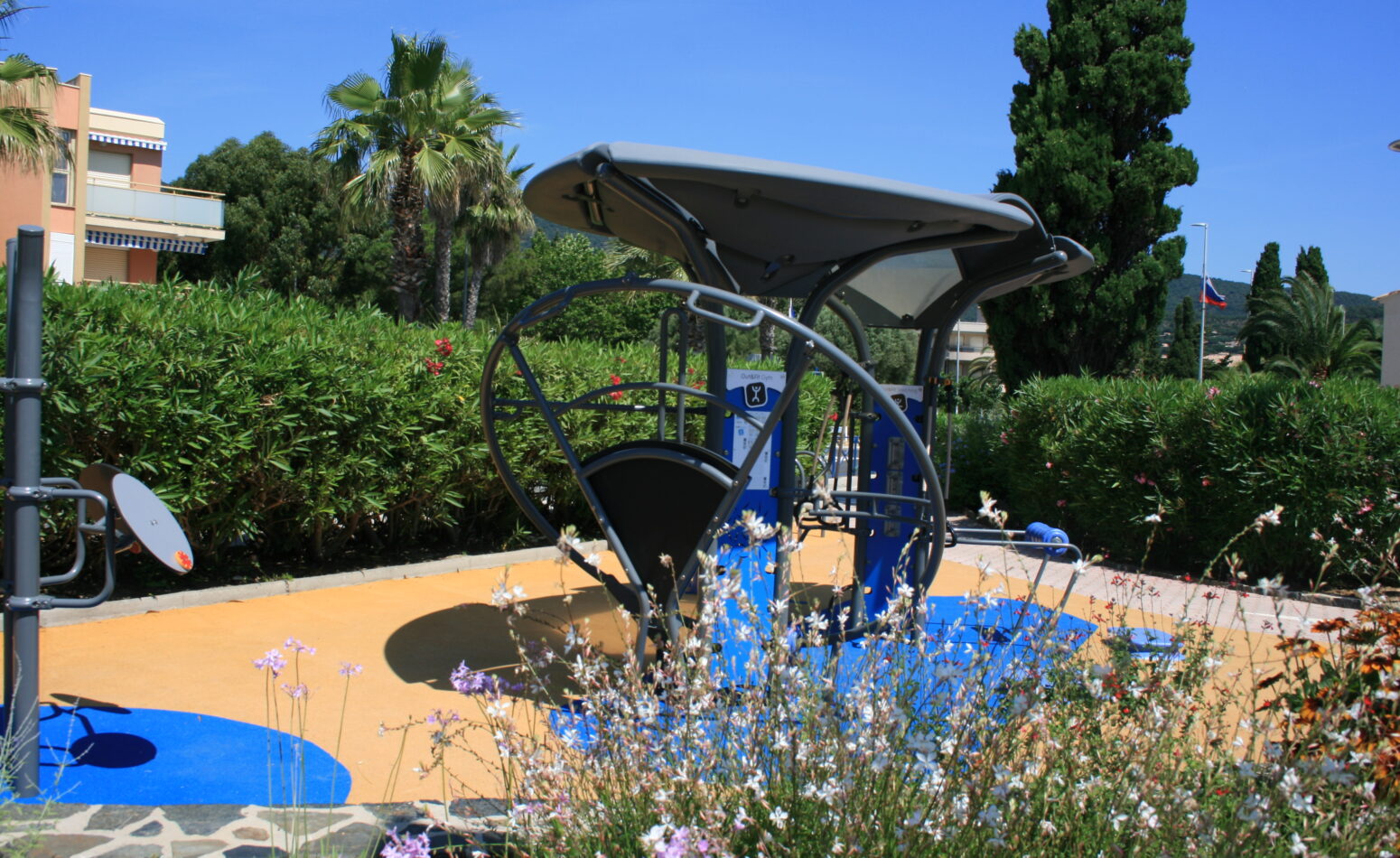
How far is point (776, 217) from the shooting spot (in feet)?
16.3

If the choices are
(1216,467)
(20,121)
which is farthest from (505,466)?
(20,121)

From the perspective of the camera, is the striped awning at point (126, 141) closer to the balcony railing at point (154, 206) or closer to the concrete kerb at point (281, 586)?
the balcony railing at point (154, 206)

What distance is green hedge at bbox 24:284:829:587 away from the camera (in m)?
6.09

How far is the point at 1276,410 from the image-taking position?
29.4ft

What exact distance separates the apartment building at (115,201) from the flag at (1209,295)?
1479 inches

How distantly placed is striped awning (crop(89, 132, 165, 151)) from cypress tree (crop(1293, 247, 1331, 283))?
45.1 m

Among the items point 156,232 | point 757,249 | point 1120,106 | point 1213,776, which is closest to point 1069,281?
point 1120,106

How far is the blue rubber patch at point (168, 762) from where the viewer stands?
377 cm

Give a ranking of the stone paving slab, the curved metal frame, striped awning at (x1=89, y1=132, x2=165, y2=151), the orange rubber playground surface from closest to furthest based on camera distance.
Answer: the stone paving slab < the orange rubber playground surface < the curved metal frame < striped awning at (x1=89, y1=132, x2=165, y2=151)

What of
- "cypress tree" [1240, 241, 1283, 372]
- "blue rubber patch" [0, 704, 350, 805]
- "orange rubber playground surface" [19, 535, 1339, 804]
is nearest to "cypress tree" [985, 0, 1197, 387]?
"orange rubber playground surface" [19, 535, 1339, 804]

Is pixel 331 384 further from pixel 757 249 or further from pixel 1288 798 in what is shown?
Answer: pixel 1288 798

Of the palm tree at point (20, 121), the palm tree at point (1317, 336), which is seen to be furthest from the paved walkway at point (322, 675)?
the palm tree at point (1317, 336)

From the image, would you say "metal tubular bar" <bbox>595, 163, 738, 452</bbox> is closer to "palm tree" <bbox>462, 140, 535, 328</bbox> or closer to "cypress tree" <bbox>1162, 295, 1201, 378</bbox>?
"palm tree" <bbox>462, 140, 535, 328</bbox>

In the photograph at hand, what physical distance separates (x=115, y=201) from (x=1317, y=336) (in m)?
41.0
